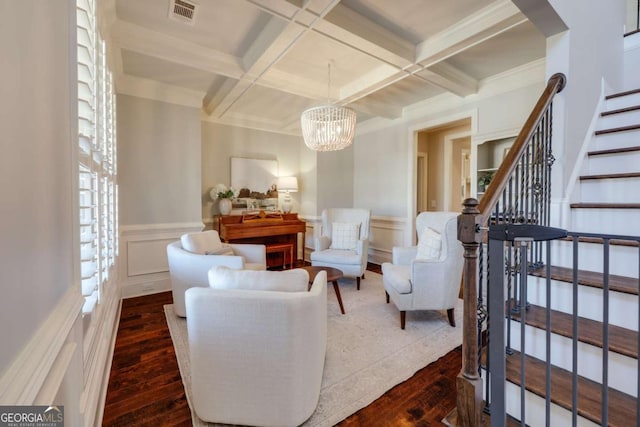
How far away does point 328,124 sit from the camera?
10.5ft

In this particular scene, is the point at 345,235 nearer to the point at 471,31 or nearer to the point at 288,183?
the point at 288,183

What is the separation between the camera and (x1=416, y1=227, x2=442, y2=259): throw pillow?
8.86ft

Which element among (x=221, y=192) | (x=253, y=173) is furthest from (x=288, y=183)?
(x=221, y=192)

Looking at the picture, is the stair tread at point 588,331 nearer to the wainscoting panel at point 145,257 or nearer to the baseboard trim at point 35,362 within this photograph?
the baseboard trim at point 35,362

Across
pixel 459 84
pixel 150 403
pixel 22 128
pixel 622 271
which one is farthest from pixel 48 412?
pixel 459 84

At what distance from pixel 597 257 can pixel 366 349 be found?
5.42 feet

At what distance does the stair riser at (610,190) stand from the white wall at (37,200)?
2.96m

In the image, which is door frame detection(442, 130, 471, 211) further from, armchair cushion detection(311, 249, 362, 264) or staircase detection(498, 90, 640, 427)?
staircase detection(498, 90, 640, 427)

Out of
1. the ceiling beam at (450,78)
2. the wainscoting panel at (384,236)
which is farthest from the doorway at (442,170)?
the ceiling beam at (450,78)

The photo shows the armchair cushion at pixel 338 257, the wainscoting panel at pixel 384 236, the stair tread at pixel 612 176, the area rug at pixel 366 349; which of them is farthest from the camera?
the wainscoting panel at pixel 384 236

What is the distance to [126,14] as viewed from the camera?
7.48ft

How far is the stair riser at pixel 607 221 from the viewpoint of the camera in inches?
67.4

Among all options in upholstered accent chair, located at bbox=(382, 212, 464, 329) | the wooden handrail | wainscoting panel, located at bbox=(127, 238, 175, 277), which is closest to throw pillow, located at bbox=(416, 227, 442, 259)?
upholstered accent chair, located at bbox=(382, 212, 464, 329)

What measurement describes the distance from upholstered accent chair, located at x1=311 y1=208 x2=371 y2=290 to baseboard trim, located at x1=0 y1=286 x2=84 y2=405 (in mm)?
3063
